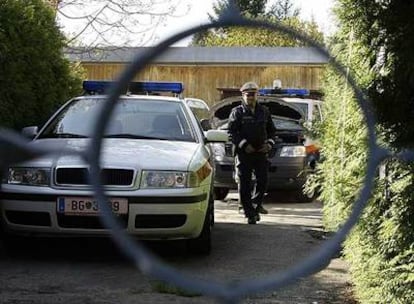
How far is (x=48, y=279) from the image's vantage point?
17.4 ft

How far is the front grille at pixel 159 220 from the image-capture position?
551cm

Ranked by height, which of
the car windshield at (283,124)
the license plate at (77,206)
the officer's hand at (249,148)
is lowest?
the license plate at (77,206)

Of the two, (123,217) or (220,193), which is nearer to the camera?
(123,217)

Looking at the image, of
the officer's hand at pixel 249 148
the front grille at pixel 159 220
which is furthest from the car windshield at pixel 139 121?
the officer's hand at pixel 249 148

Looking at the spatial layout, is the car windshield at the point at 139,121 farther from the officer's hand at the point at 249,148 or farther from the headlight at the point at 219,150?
the headlight at the point at 219,150

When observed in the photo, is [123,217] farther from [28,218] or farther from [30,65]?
[30,65]

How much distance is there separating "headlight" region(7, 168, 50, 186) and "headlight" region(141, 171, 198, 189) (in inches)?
29.3

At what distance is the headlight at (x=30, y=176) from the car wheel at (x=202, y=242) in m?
1.35

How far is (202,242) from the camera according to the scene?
20.2 ft

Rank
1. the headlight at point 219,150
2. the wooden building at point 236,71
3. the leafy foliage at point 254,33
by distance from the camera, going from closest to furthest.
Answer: the leafy foliage at point 254,33, the headlight at point 219,150, the wooden building at point 236,71

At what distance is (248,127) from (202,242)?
2538 millimetres

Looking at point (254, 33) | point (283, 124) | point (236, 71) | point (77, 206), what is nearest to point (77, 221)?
point (77, 206)

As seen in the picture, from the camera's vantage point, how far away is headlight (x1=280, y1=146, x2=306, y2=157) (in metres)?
11.7

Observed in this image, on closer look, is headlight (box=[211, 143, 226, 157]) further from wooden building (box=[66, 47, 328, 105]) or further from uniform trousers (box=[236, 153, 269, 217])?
wooden building (box=[66, 47, 328, 105])
